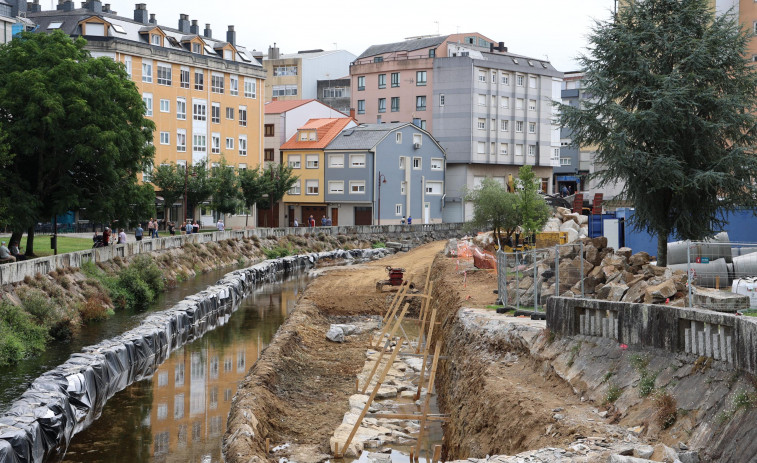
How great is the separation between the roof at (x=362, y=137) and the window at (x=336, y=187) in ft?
12.0

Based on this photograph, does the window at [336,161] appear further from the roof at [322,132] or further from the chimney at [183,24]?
the chimney at [183,24]

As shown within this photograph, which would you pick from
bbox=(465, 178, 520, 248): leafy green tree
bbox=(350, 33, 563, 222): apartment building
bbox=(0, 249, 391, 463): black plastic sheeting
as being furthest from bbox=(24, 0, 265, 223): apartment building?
bbox=(0, 249, 391, 463): black plastic sheeting

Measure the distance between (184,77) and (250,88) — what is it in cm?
903

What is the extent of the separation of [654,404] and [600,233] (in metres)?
30.8

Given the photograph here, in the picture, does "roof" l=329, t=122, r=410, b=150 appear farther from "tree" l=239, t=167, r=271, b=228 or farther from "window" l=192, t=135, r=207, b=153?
"window" l=192, t=135, r=207, b=153

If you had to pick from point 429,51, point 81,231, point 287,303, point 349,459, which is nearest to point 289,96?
point 429,51

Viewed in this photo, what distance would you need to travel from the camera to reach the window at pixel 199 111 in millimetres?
74625

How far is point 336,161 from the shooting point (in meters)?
85.2

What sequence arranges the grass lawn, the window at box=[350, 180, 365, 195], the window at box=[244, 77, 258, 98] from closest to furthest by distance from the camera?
the grass lawn
the window at box=[244, 77, 258, 98]
the window at box=[350, 180, 365, 195]

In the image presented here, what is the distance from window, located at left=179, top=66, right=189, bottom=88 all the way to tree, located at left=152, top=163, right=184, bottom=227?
37.8 ft

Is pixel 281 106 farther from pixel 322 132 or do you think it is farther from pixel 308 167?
pixel 308 167

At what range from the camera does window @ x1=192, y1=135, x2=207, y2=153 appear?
7462cm

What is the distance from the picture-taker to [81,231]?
6025 centimetres

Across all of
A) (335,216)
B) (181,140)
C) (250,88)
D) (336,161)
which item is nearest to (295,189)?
(335,216)
